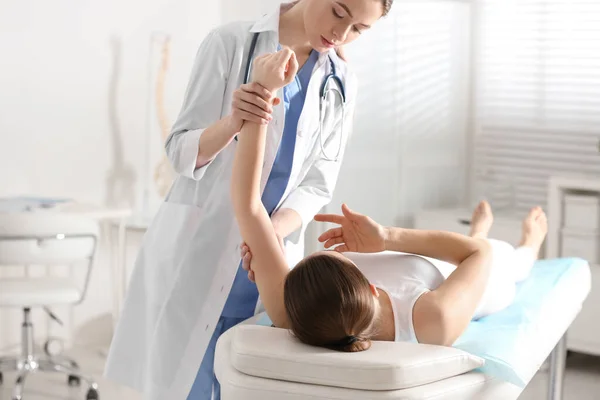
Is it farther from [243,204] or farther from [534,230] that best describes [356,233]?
[534,230]

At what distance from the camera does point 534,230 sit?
282 cm

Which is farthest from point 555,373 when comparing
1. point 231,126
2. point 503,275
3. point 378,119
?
point 378,119

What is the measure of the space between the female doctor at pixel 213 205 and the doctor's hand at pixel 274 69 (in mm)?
157

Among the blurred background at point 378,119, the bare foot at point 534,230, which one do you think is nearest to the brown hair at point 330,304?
the bare foot at point 534,230

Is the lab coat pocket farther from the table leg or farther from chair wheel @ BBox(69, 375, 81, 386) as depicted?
chair wheel @ BBox(69, 375, 81, 386)

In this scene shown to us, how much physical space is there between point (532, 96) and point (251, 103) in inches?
118

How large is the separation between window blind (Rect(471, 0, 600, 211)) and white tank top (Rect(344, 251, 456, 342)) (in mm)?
2307

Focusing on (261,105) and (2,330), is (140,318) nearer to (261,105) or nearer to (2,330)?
(261,105)

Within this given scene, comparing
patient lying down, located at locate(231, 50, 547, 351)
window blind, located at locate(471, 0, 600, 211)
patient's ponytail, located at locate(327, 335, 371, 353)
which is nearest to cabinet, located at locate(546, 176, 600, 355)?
window blind, located at locate(471, 0, 600, 211)

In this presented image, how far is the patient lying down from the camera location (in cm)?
152

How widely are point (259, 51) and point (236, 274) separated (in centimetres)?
46

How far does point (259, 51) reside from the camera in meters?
1.77

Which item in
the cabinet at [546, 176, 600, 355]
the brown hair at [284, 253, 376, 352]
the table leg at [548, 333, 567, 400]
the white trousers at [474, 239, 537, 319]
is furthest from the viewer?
the cabinet at [546, 176, 600, 355]

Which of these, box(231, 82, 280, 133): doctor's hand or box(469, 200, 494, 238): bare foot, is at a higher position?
box(231, 82, 280, 133): doctor's hand
